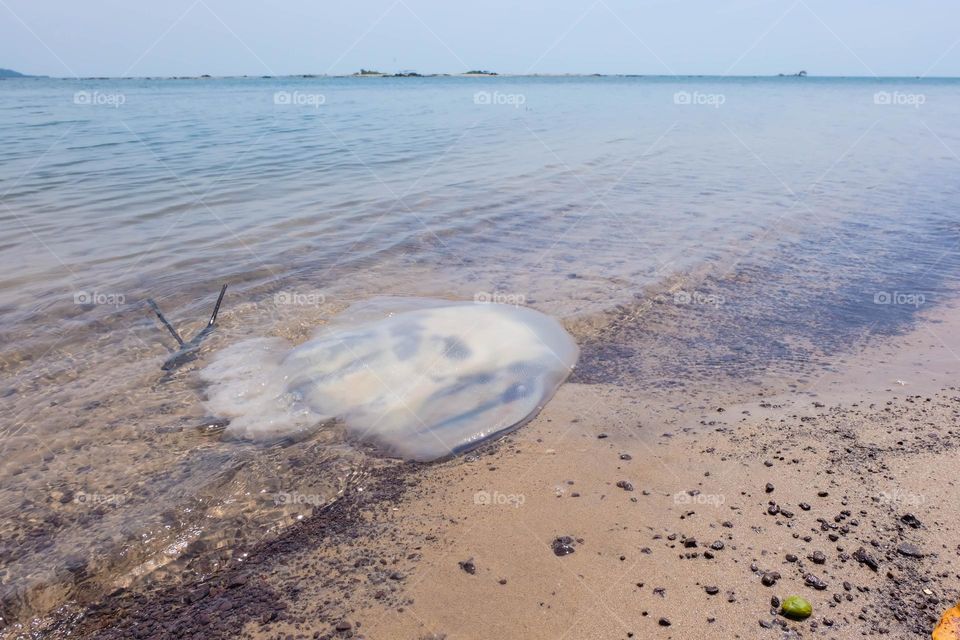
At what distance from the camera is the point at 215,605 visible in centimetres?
303

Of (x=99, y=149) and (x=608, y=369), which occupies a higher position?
(x=99, y=149)

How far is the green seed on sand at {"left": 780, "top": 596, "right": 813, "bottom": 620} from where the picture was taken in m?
2.78

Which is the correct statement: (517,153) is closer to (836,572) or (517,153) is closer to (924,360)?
(924,360)

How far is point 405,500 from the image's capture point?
378 cm

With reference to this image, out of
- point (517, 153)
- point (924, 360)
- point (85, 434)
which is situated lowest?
point (924, 360)

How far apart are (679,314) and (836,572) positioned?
3901 mm

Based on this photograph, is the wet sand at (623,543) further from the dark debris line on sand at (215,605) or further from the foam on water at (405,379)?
the foam on water at (405,379)

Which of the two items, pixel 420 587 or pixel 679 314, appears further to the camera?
pixel 679 314

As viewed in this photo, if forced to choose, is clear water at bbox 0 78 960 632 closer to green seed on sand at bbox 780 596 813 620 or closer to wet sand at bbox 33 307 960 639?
wet sand at bbox 33 307 960 639

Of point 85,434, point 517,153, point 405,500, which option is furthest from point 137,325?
point 517,153

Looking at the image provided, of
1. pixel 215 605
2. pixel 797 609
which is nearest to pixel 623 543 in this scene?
pixel 797 609

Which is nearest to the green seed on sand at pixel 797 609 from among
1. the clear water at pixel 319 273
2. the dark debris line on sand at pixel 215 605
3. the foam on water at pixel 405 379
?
the dark debris line on sand at pixel 215 605

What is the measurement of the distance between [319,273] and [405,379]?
341cm

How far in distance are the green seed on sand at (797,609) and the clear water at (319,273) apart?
250 centimetres
